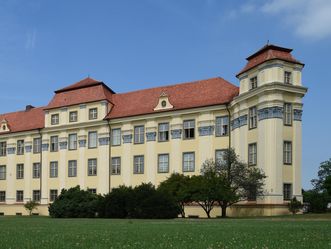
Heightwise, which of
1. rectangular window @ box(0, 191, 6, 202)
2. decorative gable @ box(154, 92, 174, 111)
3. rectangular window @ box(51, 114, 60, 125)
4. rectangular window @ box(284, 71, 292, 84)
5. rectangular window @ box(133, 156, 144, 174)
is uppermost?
rectangular window @ box(284, 71, 292, 84)

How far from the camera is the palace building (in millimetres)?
44062

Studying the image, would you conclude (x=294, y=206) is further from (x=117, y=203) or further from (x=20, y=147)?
(x=20, y=147)

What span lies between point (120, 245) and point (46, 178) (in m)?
54.5

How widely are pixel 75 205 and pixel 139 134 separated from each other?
527 inches

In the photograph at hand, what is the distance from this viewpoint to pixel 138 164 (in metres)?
56.8

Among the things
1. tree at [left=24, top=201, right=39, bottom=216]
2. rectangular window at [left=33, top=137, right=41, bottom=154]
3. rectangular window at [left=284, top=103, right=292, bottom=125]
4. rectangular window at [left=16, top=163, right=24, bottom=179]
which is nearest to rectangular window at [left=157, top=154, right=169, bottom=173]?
rectangular window at [left=284, top=103, right=292, bottom=125]

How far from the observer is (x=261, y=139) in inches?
1750

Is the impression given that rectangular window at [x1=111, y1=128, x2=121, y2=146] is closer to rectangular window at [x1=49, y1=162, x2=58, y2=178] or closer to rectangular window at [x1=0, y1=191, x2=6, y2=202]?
rectangular window at [x1=49, y1=162, x2=58, y2=178]

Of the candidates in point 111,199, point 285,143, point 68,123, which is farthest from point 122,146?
point 285,143

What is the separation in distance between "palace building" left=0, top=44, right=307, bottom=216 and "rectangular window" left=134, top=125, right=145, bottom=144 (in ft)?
0.38

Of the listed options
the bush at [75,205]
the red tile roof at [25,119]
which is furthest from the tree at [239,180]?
the red tile roof at [25,119]

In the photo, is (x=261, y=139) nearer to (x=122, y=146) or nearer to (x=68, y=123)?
(x=122, y=146)

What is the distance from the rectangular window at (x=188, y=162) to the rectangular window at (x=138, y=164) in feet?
18.0

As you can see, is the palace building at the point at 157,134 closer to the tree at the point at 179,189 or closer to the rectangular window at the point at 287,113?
the rectangular window at the point at 287,113
